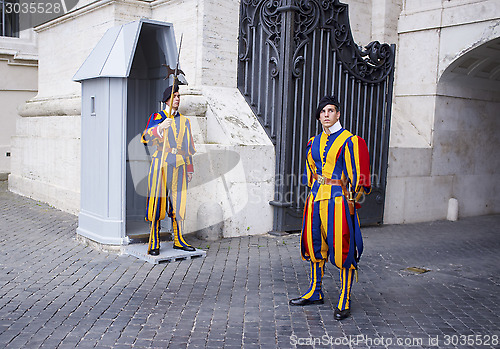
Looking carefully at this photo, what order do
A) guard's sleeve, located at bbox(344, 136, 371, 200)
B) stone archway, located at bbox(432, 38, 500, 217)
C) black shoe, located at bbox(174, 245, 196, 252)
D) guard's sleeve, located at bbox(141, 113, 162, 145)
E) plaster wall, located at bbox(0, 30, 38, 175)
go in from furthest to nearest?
1. plaster wall, located at bbox(0, 30, 38, 175)
2. stone archway, located at bbox(432, 38, 500, 217)
3. black shoe, located at bbox(174, 245, 196, 252)
4. guard's sleeve, located at bbox(141, 113, 162, 145)
5. guard's sleeve, located at bbox(344, 136, 371, 200)

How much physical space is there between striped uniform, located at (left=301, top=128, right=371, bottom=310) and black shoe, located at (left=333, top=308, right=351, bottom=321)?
0.11 feet

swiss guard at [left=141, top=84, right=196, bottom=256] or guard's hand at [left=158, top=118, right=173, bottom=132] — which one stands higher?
guard's hand at [left=158, top=118, right=173, bottom=132]

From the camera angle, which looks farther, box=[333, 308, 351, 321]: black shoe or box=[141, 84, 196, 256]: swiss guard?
box=[141, 84, 196, 256]: swiss guard

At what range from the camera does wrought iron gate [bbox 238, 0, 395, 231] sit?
8.17 m

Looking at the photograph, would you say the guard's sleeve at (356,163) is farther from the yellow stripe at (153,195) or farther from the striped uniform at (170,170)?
the yellow stripe at (153,195)

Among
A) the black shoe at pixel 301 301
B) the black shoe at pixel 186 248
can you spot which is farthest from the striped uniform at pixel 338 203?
the black shoe at pixel 186 248

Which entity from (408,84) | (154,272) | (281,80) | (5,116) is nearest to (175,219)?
(154,272)

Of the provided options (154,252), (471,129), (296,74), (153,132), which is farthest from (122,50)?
(471,129)

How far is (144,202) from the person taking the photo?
7969 millimetres

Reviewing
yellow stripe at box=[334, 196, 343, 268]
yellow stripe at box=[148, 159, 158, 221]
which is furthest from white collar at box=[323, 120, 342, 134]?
yellow stripe at box=[148, 159, 158, 221]

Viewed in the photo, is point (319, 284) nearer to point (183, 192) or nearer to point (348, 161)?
point (348, 161)

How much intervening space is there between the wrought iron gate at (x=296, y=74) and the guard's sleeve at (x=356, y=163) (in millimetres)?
3445

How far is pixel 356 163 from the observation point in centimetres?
468

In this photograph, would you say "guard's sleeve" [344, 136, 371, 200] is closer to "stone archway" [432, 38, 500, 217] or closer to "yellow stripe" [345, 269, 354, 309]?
"yellow stripe" [345, 269, 354, 309]
